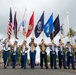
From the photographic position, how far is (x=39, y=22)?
73.3 ft

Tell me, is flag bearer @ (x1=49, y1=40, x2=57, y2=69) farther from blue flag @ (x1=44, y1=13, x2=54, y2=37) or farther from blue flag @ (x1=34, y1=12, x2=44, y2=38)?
blue flag @ (x1=34, y1=12, x2=44, y2=38)

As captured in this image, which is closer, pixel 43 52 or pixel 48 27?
pixel 43 52

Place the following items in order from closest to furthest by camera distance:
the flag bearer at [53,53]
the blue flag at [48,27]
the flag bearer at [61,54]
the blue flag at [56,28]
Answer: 1. the flag bearer at [53,53]
2. the flag bearer at [61,54]
3. the blue flag at [56,28]
4. the blue flag at [48,27]

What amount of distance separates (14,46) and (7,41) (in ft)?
2.00

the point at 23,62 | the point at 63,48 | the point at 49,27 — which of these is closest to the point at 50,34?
the point at 49,27

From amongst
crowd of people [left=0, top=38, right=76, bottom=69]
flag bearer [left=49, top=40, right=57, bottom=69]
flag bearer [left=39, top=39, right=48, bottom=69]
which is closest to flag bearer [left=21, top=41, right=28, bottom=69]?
crowd of people [left=0, top=38, right=76, bottom=69]

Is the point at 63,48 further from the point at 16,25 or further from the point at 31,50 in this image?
the point at 16,25

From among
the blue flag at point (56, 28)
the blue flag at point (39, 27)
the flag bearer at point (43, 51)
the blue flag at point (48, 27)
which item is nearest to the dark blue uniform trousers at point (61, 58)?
the flag bearer at point (43, 51)

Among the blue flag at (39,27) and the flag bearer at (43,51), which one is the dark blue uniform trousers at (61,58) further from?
the blue flag at (39,27)

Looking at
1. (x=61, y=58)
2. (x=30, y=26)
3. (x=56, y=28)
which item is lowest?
(x=61, y=58)

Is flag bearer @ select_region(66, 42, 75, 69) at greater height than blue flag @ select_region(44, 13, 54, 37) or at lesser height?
lesser

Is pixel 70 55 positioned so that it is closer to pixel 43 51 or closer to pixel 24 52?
pixel 43 51

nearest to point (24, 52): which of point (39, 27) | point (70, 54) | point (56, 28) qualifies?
point (70, 54)

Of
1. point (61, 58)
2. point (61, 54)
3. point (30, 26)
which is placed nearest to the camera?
point (61, 54)
